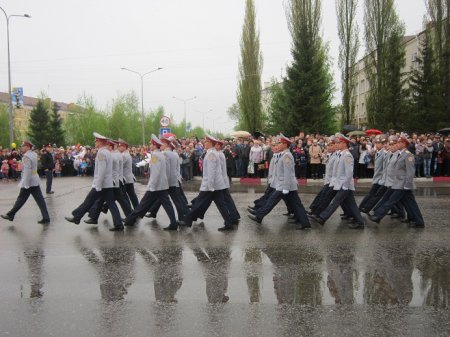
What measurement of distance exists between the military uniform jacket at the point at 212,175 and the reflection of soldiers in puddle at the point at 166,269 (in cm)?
185

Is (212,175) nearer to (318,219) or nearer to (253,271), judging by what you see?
(318,219)

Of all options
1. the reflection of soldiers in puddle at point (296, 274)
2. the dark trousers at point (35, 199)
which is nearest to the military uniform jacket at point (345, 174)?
the reflection of soldiers in puddle at point (296, 274)

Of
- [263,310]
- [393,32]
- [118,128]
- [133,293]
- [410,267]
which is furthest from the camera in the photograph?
[118,128]

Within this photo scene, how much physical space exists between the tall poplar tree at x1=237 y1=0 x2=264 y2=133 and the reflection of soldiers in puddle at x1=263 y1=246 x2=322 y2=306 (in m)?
30.6

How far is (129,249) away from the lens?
759cm

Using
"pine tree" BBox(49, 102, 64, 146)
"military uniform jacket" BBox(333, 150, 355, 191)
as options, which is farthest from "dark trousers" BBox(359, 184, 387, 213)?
"pine tree" BBox(49, 102, 64, 146)

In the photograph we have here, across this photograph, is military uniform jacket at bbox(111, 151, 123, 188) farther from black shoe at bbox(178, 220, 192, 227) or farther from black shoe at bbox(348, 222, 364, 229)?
black shoe at bbox(348, 222, 364, 229)

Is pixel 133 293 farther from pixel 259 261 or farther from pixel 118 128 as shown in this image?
pixel 118 128

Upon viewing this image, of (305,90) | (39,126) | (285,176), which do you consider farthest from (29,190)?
(39,126)

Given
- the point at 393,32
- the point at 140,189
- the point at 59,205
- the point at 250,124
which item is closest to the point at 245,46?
the point at 250,124

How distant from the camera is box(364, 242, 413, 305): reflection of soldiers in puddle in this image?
5.19 meters

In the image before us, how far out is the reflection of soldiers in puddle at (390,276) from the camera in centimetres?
519

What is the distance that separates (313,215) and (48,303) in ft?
19.9

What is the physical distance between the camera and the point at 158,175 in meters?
9.44
